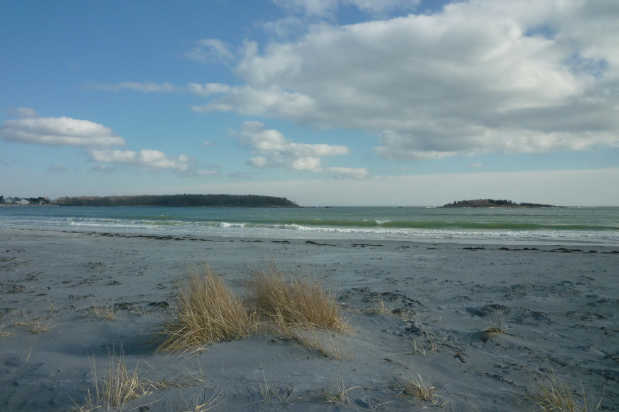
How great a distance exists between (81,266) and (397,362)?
8968 millimetres

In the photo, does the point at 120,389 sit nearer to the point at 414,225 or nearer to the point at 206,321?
the point at 206,321

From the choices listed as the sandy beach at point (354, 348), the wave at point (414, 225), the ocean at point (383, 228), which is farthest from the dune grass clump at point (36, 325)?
the wave at point (414, 225)

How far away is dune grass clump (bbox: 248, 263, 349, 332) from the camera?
14.5ft

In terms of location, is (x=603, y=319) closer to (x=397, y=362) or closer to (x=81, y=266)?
(x=397, y=362)

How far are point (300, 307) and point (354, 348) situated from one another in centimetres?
84

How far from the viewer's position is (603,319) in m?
5.30

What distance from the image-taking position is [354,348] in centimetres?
396

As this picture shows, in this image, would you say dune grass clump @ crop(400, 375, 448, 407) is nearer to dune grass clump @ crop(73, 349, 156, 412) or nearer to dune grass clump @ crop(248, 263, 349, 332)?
dune grass clump @ crop(248, 263, 349, 332)

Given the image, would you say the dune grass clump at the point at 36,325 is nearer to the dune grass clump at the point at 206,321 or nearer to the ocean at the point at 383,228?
the dune grass clump at the point at 206,321

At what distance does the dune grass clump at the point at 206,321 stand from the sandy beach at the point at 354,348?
0.52 ft

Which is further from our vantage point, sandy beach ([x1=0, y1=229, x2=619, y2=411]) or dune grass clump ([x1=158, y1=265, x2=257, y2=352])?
dune grass clump ([x1=158, y1=265, x2=257, y2=352])

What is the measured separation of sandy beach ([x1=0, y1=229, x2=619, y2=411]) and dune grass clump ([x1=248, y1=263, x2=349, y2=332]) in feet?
0.82

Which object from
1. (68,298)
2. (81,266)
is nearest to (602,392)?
(68,298)

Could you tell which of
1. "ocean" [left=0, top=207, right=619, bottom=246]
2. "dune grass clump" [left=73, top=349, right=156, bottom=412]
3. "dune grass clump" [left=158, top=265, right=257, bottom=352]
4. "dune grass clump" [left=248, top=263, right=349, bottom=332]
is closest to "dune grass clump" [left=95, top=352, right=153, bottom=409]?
"dune grass clump" [left=73, top=349, right=156, bottom=412]
